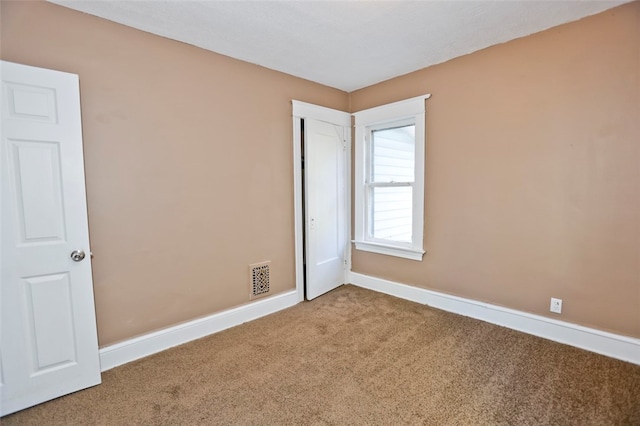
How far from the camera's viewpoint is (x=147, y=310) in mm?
2395

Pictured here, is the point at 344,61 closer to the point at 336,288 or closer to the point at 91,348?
the point at 336,288

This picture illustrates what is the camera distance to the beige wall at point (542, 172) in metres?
2.14

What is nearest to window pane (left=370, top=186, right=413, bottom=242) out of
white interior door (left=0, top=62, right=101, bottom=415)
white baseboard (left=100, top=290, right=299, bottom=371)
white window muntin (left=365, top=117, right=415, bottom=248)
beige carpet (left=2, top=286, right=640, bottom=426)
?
white window muntin (left=365, top=117, right=415, bottom=248)

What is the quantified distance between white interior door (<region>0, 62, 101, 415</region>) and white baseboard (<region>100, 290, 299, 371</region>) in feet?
0.65

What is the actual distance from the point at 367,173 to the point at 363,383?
2.45 m

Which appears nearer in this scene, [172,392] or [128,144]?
[172,392]

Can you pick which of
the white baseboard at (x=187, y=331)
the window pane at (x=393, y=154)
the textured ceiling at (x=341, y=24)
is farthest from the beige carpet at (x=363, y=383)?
the textured ceiling at (x=341, y=24)

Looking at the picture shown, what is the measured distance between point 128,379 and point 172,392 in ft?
1.31

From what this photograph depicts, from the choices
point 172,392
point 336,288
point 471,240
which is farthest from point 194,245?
point 471,240

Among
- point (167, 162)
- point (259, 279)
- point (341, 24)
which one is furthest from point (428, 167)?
point (167, 162)

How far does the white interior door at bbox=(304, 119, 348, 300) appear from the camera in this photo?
342 cm

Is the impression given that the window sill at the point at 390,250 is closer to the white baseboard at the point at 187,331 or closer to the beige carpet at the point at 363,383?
the beige carpet at the point at 363,383

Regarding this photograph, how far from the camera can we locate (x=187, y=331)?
2584 mm

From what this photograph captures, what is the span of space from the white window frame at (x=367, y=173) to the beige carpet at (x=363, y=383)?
967 millimetres
